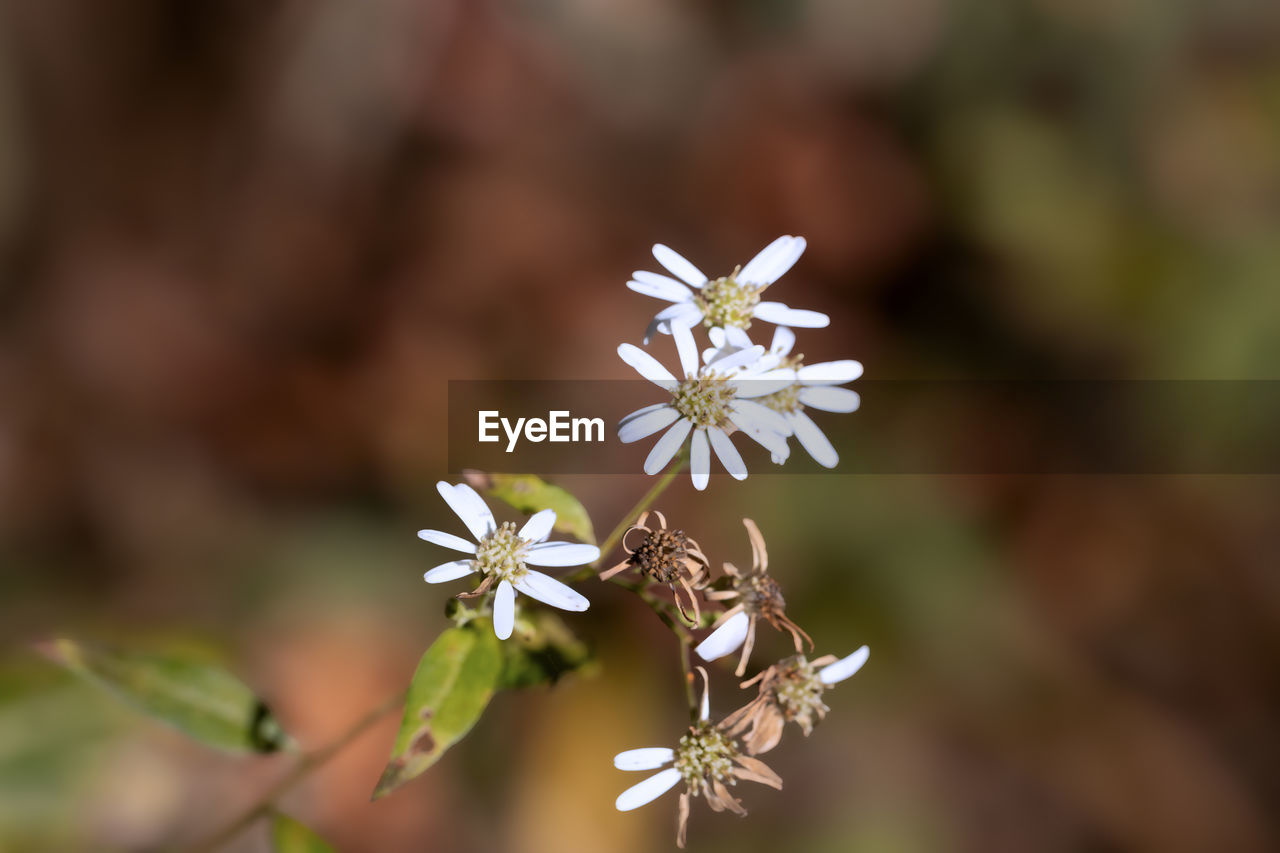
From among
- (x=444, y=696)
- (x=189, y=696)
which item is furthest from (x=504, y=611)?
(x=189, y=696)

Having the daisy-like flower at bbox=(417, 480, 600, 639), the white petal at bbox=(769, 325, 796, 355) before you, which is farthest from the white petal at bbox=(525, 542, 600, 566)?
the white petal at bbox=(769, 325, 796, 355)

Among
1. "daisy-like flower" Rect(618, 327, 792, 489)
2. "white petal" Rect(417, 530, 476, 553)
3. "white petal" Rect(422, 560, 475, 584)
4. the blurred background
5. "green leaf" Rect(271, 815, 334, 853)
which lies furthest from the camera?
the blurred background

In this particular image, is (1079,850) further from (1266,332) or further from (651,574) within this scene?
(651,574)

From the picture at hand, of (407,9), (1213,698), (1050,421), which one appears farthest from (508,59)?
(1213,698)

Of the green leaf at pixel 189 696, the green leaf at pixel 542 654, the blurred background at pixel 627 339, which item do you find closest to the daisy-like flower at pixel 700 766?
the green leaf at pixel 542 654

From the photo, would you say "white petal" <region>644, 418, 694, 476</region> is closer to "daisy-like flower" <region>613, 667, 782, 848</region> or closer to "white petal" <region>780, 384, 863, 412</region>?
"white petal" <region>780, 384, 863, 412</region>

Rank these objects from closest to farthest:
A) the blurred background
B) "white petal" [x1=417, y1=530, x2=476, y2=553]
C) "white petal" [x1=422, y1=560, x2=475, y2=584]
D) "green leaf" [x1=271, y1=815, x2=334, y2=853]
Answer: "white petal" [x1=417, y1=530, x2=476, y2=553], "white petal" [x1=422, y1=560, x2=475, y2=584], "green leaf" [x1=271, y1=815, x2=334, y2=853], the blurred background
